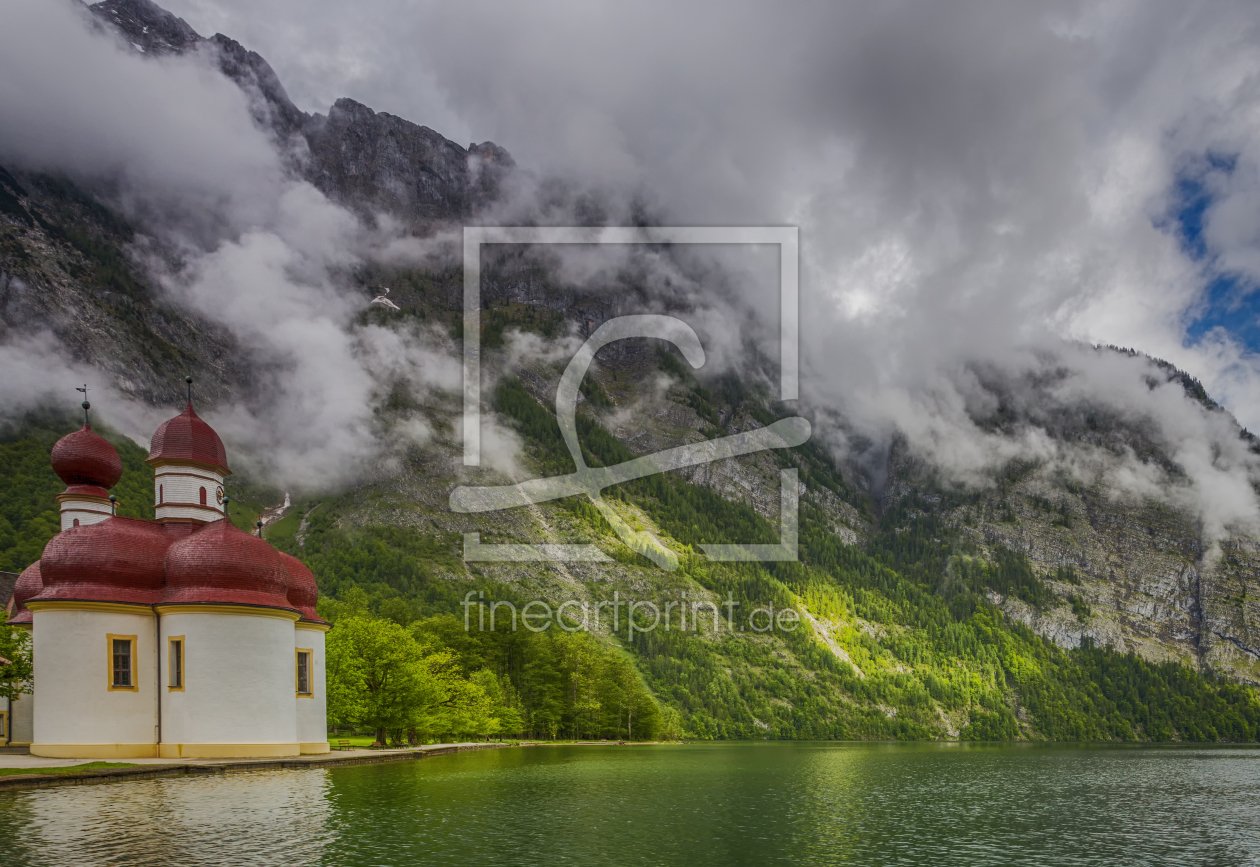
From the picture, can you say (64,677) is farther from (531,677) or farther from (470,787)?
(531,677)

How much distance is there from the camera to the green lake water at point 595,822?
71.3 ft

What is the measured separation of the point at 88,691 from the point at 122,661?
1.90 metres

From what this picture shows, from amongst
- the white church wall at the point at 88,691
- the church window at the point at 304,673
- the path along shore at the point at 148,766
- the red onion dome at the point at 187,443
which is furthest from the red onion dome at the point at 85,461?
the path along shore at the point at 148,766

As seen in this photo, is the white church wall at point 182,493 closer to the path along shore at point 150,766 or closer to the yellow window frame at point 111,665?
the yellow window frame at point 111,665

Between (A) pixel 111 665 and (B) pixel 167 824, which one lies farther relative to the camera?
(A) pixel 111 665

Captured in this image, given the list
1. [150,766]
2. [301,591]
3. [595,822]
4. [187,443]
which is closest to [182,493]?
[187,443]

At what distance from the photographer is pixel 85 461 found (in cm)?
5416

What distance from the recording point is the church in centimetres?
4238

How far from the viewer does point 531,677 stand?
333ft

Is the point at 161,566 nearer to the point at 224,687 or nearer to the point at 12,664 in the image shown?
the point at 224,687

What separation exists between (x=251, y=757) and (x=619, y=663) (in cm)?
7363

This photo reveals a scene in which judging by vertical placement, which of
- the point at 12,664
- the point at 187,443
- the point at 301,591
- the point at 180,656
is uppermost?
the point at 187,443

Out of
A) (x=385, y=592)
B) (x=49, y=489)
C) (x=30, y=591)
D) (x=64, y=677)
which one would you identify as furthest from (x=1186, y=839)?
(x=49, y=489)

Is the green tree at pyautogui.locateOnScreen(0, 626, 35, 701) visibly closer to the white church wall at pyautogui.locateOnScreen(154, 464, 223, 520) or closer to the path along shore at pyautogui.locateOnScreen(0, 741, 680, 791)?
the path along shore at pyautogui.locateOnScreen(0, 741, 680, 791)
